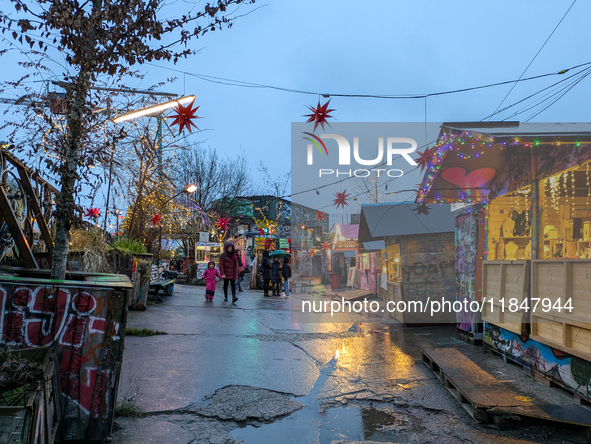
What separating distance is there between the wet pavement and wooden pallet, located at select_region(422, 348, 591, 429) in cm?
11

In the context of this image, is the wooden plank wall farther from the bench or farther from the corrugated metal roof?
the bench

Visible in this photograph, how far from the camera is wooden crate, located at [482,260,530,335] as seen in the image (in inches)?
230

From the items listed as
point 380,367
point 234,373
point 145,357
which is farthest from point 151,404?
point 380,367

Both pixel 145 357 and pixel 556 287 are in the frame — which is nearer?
pixel 556 287

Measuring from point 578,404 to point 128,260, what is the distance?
9.02m

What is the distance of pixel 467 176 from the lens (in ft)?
25.9

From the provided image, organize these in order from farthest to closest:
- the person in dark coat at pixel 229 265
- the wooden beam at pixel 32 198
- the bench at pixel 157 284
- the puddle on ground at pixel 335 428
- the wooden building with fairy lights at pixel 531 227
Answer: the person in dark coat at pixel 229 265 → the bench at pixel 157 284 → the wooden beam at pixel 32 198 → the wooden building with fairy lights at pixel 531 227 → the puddle on ground at pixel 335 428

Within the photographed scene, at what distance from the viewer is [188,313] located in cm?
1084

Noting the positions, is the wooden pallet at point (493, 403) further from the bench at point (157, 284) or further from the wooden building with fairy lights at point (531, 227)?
the bench at point (157, 284)

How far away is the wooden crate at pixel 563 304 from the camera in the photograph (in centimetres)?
456

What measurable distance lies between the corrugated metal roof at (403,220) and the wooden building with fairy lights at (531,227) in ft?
8.54

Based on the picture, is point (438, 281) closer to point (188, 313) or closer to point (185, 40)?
point (188, 313)

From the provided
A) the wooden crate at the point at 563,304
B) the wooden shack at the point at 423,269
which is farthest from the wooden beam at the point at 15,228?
the wooden shack at the point at 423,269

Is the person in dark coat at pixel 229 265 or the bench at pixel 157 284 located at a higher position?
the person in dark coat at pixel 229 265
